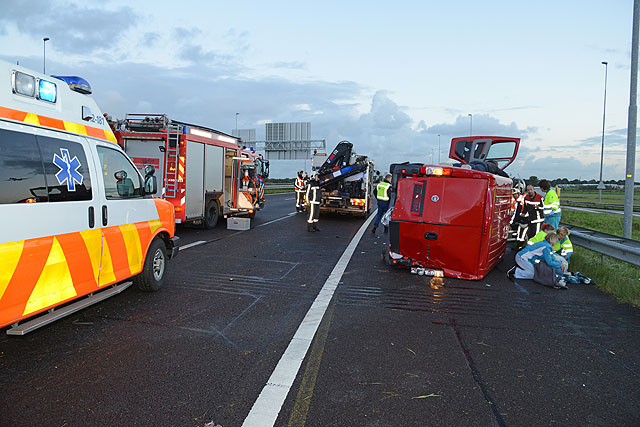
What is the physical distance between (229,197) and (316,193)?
339cm

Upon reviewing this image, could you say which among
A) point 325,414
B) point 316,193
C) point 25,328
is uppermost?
point 316,193

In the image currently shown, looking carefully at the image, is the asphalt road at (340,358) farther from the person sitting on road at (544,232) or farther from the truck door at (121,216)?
the person sitting on road at (544,232)

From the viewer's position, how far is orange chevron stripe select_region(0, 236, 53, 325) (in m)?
3.75

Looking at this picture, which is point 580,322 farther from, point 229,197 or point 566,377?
point 229,197

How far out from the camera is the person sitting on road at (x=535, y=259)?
7.68 m

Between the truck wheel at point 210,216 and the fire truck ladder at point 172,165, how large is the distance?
197 cm

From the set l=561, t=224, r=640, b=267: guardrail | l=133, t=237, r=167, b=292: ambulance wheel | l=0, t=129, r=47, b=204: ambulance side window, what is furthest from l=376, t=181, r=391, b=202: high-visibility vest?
l=0, t=129, r=47, b=204: ambulance side window

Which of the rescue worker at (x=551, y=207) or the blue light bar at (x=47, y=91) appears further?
the rescue worker at (x=551, y=207)

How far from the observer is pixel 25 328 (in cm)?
402

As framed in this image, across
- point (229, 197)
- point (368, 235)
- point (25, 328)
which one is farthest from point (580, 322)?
point (229, 197)

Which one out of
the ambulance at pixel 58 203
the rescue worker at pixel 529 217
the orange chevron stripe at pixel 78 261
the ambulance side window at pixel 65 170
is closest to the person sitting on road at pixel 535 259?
the rescue worker at pixel 529 217

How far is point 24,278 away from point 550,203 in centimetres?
1041

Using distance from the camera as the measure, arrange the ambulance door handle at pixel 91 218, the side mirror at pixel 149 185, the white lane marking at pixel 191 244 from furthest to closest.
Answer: the white lane marking at pixel 191 244
the side mirror at pixel 149 185
the ambulance door handle at pixel 91 218

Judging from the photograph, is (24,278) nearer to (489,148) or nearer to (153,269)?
(153,269)
